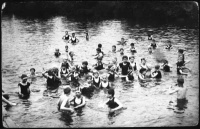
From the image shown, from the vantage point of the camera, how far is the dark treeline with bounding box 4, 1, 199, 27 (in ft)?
114

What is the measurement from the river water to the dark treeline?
2025 mm

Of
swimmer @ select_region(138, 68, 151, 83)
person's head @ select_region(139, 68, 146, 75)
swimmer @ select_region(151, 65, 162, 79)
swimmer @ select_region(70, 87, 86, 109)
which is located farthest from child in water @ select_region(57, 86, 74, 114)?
swimmer @ select_region(151, 65, 162, 79)

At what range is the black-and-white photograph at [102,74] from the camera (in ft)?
37.7

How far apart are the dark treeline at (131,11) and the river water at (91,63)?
2025 millimetres

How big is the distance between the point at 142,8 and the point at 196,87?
24.9 m

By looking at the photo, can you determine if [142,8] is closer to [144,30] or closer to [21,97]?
[144,30]

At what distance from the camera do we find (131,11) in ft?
129

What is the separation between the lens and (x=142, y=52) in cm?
2189

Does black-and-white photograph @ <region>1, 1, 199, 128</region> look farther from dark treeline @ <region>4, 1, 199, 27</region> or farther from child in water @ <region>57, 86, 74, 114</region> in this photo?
dark treeline @ <region>4, 1, 199, 27</region>

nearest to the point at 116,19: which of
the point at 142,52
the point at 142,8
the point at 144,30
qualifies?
the point at 142,8

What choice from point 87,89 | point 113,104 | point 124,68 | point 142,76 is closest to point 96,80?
point 87,89

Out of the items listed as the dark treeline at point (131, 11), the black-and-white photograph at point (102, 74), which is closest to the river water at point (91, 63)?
the black-and-white photograph at point (102, 74)

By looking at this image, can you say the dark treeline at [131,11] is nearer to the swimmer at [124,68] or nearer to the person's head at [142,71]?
the person's head at [142,71]

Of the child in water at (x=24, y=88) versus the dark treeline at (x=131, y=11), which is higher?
the dark treeline at (x=131, y=11)
